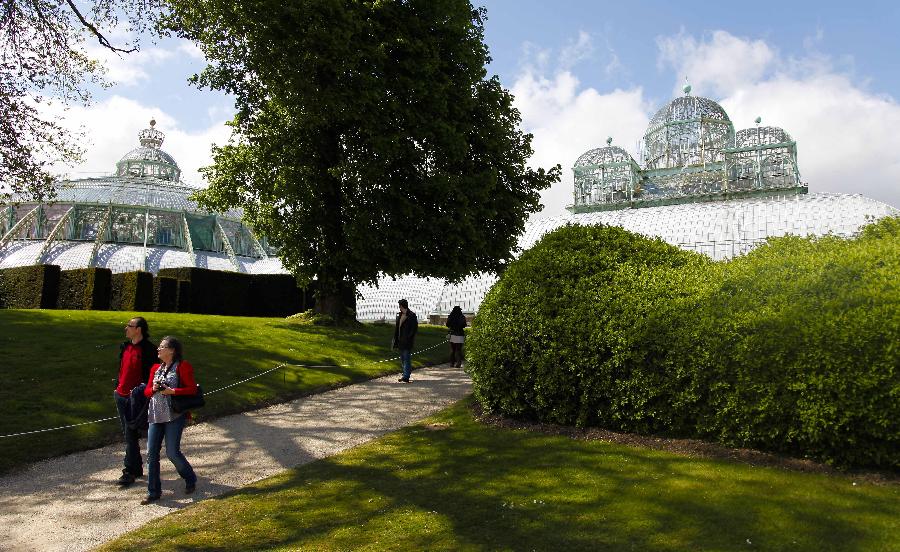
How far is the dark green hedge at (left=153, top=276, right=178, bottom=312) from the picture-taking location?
25984 mm

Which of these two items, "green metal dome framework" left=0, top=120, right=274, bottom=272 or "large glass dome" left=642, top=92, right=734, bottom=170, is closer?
"green metal dome framework" left=0, top=120, right=274, bottom=272

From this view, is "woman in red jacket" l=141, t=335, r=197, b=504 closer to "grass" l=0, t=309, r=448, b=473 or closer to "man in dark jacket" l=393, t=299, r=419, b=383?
"grass" l=0, t=309, r=448, b=473

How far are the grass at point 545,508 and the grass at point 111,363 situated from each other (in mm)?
4023

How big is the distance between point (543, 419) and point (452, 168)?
1262cm

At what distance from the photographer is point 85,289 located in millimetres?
25594

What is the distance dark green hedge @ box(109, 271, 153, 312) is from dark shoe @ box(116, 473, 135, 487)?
2046 cm

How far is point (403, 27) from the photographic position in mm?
19172

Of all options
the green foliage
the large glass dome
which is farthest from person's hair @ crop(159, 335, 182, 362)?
the large glass dome

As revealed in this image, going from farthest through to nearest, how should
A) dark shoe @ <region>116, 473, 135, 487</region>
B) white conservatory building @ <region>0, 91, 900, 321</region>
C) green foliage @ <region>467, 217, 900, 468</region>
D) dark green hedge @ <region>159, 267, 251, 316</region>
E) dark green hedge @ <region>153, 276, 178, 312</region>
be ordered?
white conservatory building @ <region>0, 91, 900, 321</region>
dark green hedge @ <region>159, 267, 251, 316</region>
dark green hedge @ <region>153, 276, 178, 312</region>
dark shoe @ <region>116, 473, 135, 487</region>
green foliage @ <region>467, 217, 900, 468</region>

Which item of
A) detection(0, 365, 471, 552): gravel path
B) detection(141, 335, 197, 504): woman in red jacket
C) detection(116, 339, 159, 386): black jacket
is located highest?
detection(116, 339, 159, 386): black jacket

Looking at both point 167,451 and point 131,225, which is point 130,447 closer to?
point 167,451

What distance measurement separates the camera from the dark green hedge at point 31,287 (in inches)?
994

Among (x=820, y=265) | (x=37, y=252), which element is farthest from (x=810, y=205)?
(x=37, y=252)

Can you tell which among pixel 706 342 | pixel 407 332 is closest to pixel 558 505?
pixel 706 342
